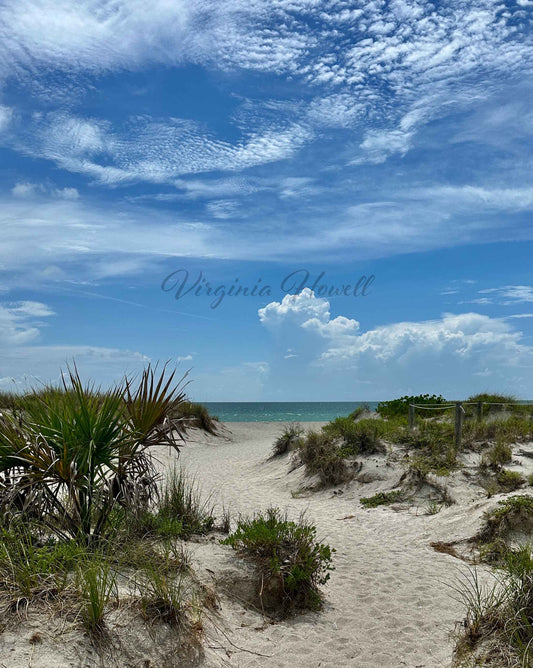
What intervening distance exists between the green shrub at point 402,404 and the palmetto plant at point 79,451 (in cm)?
1615

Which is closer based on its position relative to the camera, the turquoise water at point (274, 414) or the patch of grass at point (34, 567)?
the patch of grass at point (34, 567)

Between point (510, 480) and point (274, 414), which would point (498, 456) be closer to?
point (510, 480)

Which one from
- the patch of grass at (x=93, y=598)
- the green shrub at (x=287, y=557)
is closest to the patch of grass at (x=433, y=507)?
the green shrub at (x=287, y=557)

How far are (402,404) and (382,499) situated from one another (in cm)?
1078

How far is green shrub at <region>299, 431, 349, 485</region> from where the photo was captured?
14.1 meters

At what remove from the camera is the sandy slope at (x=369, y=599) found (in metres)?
5.96

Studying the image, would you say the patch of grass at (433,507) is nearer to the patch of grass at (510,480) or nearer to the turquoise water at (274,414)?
the patch of grass at (510,480)

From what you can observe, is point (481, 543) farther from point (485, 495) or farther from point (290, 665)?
point (290, 665)

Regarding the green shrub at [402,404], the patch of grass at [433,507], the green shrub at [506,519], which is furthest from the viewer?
the green shrub at [402,404]

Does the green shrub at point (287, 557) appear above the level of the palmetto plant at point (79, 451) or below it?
below

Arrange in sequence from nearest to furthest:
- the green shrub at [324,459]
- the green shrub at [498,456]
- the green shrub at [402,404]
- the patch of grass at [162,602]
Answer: the patch of grass at [162,602] < the green shrub at [498,456] < the green shrub at [324,459] < the green shrub at [402,404]

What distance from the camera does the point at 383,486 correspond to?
1309cm

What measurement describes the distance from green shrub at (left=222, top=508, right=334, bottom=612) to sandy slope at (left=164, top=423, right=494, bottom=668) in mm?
248

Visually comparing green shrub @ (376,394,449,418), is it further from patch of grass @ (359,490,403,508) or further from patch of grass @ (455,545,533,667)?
patch of grass @ (455,545,533,667)
